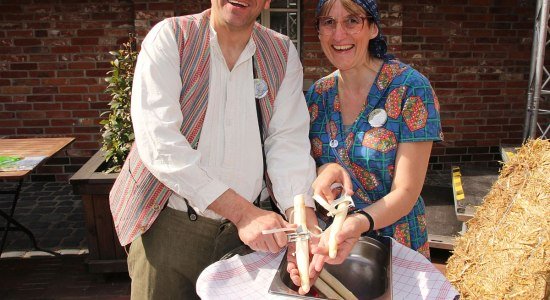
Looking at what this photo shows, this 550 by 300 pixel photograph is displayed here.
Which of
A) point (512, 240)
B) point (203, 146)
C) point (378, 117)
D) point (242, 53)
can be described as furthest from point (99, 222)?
point (512, 240)

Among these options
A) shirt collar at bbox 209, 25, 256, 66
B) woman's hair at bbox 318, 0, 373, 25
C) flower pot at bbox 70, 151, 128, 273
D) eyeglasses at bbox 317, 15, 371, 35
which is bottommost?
flower pot at bbox 70, 151, 128, 273

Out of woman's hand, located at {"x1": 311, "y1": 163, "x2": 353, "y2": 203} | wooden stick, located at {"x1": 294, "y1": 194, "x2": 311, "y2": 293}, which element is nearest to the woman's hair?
woman's hand, located at {"x1": 311, "y1": 163, "x2": 353, "y2": 203}

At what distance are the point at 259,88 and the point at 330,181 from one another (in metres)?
0.45

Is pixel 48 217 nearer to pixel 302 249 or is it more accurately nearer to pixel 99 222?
pixel 99 222

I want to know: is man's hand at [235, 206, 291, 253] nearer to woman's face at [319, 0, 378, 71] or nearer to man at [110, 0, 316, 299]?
man at [110, 0, 316, 299]

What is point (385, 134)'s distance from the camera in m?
1.85

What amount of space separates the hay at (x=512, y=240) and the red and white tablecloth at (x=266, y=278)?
1.38 metres

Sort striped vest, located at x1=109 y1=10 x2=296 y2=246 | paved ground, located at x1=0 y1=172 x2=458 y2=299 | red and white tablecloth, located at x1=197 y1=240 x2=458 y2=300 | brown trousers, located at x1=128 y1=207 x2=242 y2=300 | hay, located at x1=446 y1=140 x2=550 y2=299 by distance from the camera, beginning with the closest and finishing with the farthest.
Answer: red and white tablecloth, located at x1=197 y1=240 x2=458 y2=300 < striped vest, located at x1=109 y1=10 x2=296 y2=246 < brown trousers, located at x1=128 y1=207 x2=242 y2=300 < hay, located at x1=446 y1=140 x2=550 y2=299 < paved ground, located at x1=0 y1=172 x2=458 y2=299

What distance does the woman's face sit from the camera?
6.22 feet

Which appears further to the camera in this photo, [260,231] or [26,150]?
[26,150]

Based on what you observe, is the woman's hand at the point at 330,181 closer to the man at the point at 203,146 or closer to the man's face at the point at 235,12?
the man at the point at 203,146

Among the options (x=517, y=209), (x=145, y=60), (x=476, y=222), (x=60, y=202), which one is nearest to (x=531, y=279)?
(x=517, y=209)

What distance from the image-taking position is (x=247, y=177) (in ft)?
5.99

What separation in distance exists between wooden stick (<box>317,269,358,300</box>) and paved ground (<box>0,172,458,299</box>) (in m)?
2.59
